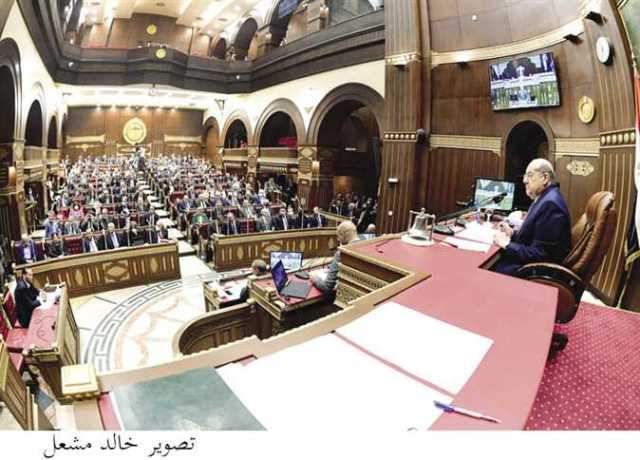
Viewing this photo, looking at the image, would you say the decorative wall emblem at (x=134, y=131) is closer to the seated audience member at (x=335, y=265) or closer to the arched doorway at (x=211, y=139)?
the arched doorway at (x=211, y=139)

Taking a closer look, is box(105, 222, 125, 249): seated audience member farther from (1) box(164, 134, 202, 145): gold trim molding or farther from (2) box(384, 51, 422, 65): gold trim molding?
(1) box(164, 134, 202, 145): gold trim molding

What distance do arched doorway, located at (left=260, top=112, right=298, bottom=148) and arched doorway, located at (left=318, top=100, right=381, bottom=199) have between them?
2.94 meters

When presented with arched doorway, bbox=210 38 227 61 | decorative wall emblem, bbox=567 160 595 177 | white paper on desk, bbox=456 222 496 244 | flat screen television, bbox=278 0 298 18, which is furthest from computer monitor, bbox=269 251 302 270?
arched doorway, bbox=210 38 227 61

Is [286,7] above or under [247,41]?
above

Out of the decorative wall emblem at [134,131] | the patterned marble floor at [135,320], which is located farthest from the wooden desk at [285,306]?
the decorative wall emblem at [134,131]

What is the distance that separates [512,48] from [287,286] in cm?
667

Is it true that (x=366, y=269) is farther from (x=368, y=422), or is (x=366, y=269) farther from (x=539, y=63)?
(x=539, y=63)

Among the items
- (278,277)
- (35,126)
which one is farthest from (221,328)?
(35,126)

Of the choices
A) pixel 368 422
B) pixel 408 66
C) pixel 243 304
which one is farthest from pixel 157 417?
pixel 408 66

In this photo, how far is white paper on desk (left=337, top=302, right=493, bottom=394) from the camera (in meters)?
1.23

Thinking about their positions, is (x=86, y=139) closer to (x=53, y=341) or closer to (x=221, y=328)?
(x=53, y=341)

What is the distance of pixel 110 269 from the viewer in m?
6.93

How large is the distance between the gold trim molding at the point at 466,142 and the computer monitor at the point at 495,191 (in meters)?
0.82

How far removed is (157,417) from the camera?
95 cm
